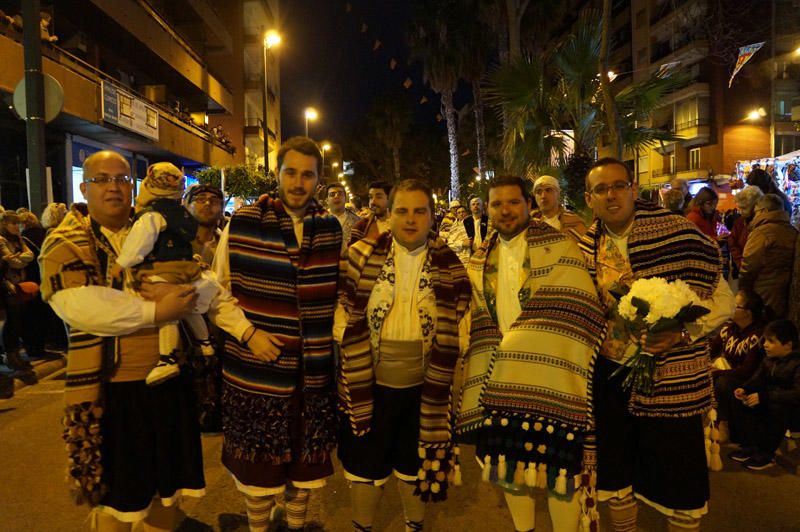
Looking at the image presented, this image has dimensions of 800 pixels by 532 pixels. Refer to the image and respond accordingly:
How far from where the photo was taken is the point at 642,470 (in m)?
2.90

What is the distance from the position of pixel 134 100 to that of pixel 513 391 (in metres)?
16.7

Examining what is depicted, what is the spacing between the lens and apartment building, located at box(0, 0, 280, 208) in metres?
13.4

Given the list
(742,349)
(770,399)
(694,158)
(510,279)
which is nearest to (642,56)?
(694,158)

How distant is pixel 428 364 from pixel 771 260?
16.5 feet

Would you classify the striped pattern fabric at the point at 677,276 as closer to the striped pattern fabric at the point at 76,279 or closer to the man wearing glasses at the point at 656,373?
the man wearing glasses at the point at 656,373

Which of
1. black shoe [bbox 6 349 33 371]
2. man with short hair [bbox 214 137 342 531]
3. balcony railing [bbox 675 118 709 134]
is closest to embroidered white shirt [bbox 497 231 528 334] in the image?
man with short hair [bbox 214 137 342 531]

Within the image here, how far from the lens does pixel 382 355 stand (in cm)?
298

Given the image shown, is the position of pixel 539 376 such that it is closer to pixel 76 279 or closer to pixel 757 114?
pixel 76 279

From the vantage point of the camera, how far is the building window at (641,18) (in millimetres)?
41281

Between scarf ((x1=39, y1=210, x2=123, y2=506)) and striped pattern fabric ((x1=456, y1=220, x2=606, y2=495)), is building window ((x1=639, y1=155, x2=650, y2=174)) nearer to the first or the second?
striped pattern fabric ((x1=456, y1=220, x2=606, y2=495))

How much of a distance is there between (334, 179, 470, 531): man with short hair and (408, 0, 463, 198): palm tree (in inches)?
1060

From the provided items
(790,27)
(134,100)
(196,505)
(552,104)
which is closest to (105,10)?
(134,100)

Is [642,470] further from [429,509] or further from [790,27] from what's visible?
[790,27]

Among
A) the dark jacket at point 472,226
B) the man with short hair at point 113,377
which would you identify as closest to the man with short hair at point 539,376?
the man with short hair at point 113,377
